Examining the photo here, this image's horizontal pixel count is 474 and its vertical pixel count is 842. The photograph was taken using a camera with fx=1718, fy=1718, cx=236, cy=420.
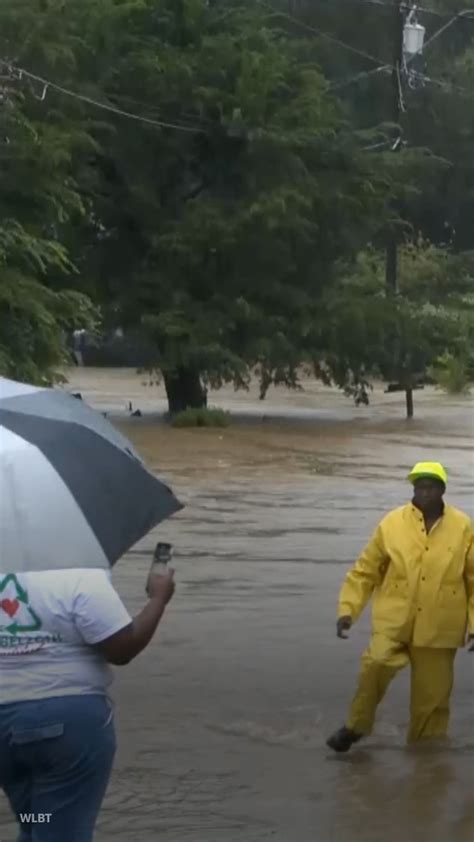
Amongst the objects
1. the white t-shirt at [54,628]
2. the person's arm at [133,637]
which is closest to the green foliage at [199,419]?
the person's arm at [133,637]

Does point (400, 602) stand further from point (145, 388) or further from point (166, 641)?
point (145, 388)

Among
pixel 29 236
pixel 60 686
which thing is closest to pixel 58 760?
pixel 60 686

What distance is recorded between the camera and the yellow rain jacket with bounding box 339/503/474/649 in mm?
7930

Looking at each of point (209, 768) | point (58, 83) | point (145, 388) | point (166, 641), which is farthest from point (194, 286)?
point (209, 768)

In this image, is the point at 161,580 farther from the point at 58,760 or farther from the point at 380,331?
the point at 380,331

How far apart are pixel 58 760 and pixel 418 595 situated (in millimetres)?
3762

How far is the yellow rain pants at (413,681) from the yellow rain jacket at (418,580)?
69 millimetres

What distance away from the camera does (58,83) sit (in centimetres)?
2812

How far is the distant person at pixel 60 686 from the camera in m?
4.38

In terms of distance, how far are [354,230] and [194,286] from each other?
3.66 meters

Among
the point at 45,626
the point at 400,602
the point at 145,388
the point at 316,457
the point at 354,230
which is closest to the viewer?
the point at 45,626

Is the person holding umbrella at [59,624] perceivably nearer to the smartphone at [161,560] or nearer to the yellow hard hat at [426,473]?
the smartphone at [161,560]

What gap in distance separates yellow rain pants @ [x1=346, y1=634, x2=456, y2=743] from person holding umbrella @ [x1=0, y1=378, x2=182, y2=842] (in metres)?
3.66

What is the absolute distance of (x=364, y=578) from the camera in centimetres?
809
